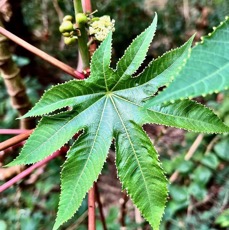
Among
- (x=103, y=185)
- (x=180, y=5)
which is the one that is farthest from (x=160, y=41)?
(x=103, y=185)

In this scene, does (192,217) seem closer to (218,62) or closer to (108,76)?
(108,76)

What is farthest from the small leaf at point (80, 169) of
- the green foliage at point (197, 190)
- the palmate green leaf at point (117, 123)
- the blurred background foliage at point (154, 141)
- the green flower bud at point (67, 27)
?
the green foliage at point (197, 190)

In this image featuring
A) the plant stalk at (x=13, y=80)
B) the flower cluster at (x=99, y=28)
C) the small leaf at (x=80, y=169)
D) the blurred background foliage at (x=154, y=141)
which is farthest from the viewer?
the blurred background foliage at (x=154, y=141)

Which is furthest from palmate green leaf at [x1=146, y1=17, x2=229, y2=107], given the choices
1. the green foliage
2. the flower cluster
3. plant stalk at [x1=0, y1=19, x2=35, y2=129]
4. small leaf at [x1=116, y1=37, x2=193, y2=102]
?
the green foliage

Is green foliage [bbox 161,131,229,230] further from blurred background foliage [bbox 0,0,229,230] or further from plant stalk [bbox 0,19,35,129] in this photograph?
plant stalk [bbox 0,19,35,129]

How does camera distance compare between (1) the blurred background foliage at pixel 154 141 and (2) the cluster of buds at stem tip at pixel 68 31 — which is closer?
(2) the cluster of buds at stem tip at pixel 68 31

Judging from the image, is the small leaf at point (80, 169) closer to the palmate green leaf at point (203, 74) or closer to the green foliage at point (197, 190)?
the palmate green leaf at point (203, 74)
